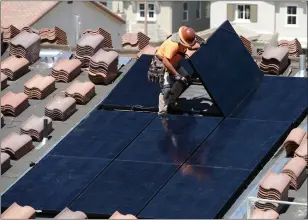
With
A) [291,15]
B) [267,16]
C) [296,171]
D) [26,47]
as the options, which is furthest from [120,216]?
[291,15]

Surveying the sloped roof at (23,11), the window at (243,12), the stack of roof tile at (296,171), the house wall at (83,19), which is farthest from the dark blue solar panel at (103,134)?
the window at (243,12)

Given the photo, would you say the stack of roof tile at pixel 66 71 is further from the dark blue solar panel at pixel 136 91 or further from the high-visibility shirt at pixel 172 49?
the high-visibility shirt at pixel 172 49

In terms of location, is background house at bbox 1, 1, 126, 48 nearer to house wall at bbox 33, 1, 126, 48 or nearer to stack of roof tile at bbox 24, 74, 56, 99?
house wall at bbox 33, 1, 126, 48

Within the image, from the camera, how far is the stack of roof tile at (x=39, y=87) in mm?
20297

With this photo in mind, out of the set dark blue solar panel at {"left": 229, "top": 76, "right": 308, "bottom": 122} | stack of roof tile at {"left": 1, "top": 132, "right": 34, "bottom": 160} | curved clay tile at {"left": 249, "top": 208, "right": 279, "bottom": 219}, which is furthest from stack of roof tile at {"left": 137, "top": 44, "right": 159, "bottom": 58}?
curved clay tile at {"left": 249, "top": 208, "right": 279, "bottom": 219}

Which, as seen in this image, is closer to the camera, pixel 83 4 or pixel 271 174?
pixel 271 174

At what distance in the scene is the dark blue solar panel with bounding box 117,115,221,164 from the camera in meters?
17.5

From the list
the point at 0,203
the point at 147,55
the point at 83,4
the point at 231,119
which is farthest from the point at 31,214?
the point at 83,4

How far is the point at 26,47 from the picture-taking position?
861 inches

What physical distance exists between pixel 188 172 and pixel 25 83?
14.9 feet

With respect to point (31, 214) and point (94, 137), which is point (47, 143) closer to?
point (94, 137)

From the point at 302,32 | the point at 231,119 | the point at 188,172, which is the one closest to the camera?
the point at 188,172

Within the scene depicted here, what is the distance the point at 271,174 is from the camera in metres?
16.3

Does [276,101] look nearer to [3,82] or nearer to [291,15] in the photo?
[3,82]
